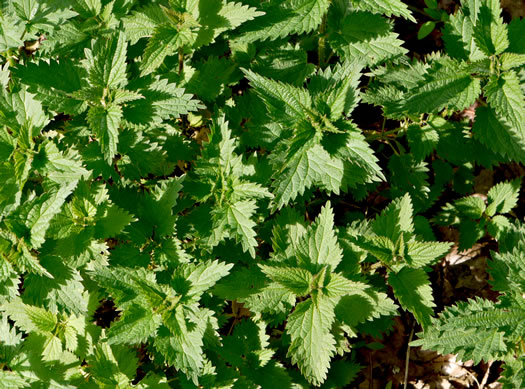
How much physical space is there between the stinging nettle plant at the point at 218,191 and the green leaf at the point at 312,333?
16mm

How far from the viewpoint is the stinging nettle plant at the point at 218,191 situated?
3381mm

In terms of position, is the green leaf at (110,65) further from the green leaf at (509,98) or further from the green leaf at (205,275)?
the green leaf at (509,98)

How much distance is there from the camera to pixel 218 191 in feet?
12.0

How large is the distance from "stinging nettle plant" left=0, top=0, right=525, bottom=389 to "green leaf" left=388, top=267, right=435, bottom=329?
1 cm

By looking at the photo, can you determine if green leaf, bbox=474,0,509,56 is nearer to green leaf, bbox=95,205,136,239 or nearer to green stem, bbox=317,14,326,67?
green stem, bbox=317,14,326,67

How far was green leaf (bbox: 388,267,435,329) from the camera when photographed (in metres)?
3.52

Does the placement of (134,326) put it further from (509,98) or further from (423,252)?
(509,98)

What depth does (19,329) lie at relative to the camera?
158 inches

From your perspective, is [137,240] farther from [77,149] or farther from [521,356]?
[521,356]

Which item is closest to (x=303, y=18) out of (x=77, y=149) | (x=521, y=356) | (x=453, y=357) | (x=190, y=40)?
(x=190, y=40)

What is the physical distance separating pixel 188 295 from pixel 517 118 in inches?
104

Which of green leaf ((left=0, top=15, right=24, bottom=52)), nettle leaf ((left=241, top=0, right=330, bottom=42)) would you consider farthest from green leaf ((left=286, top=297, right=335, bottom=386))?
green leaf ((left=0, top=15, right=24, bottom=52))

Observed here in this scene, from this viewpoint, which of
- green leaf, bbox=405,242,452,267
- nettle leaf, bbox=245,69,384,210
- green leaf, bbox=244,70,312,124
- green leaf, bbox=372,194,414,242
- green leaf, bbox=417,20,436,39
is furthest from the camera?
green leaf, bbox=417,20,436,39

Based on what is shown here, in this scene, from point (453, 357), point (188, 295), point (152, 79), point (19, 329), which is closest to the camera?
point (188, 295)
